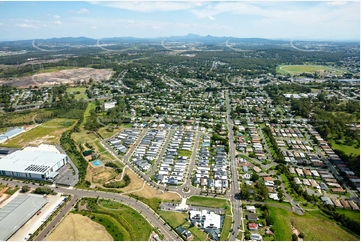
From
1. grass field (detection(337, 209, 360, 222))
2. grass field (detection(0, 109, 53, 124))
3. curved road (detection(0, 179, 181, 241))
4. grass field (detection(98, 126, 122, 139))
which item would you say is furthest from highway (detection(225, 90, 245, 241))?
grass field (detection(0, 109, 53, 124))

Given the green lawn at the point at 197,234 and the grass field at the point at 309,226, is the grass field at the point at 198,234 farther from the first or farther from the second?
the grass field at the point at 309,226

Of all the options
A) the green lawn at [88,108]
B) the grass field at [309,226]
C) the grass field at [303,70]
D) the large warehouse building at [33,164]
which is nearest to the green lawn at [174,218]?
the grass field at [309,226]

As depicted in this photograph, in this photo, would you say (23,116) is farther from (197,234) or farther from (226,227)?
(226,227)

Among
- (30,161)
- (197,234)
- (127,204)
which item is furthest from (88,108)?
(197,234)

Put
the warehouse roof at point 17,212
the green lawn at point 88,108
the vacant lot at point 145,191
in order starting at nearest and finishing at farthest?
1. the warehouse roof at point 17,212
2. the vacant lot at point 145,191
3. the green lawn at point 88,108

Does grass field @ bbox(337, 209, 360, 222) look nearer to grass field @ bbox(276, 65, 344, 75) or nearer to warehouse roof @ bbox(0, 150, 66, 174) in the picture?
warehouse roof @ bbox(0, 150, 66, 174)

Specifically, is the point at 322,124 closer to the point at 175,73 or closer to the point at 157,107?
the point at 157,107
